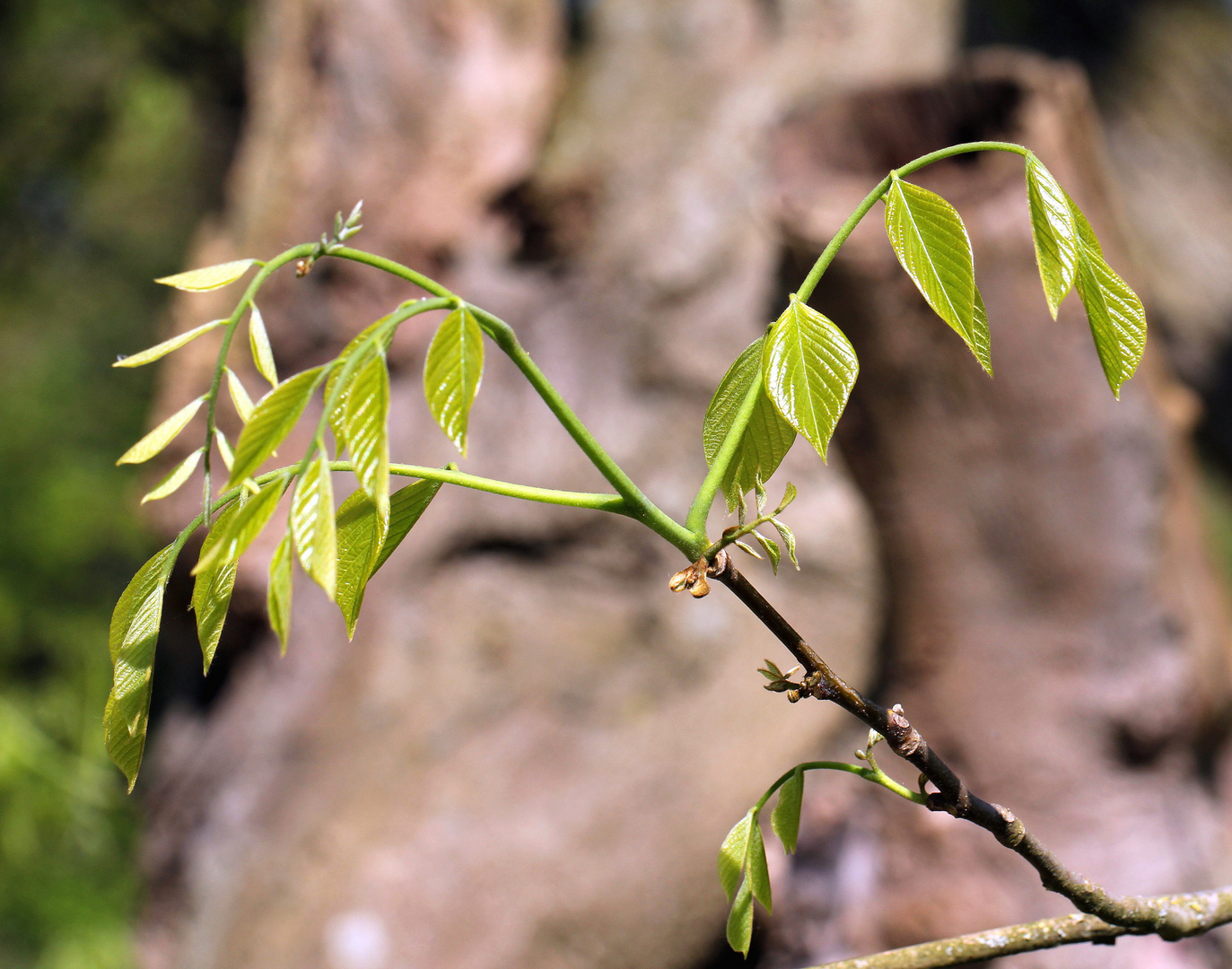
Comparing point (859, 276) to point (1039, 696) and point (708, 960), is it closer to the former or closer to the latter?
point (1039, 696)

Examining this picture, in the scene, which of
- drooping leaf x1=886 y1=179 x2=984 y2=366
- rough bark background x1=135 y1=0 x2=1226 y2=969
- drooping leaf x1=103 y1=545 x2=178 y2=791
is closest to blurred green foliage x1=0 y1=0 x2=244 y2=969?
rough bark background x1=135 y1=0 x2=1226 y2=969

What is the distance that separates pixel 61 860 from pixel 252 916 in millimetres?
1374

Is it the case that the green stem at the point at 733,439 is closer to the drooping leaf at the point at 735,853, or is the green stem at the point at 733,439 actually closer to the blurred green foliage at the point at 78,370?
the drooping leaf at the point at 735,853

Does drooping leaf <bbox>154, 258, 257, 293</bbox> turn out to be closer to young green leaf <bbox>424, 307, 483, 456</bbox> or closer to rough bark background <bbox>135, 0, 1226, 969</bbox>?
young green leaf <bbox>424, 307, 483, 456</bbox>

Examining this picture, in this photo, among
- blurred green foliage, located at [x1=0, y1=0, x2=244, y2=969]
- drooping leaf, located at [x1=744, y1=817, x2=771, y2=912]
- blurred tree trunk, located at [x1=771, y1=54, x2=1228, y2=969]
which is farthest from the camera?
blurred green foliage, located at [x1=0, y1=0, x2=244, y2=969]

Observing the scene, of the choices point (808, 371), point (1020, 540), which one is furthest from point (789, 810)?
point (1020, 540)

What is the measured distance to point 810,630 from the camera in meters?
1.21

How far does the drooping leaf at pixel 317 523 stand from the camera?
0.17 m

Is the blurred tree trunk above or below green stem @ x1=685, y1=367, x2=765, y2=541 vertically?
below

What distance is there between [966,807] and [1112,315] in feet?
0.44

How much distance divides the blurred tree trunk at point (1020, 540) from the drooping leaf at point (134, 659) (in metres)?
0.71

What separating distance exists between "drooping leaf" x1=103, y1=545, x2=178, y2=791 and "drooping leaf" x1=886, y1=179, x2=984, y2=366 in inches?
7.6

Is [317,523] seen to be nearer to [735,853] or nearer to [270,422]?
[270,422]

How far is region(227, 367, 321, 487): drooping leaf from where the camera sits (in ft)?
0.60
